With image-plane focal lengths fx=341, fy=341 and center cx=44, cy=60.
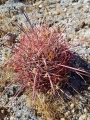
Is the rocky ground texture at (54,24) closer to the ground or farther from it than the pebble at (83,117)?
farther from it

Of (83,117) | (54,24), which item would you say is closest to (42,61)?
(83,117)

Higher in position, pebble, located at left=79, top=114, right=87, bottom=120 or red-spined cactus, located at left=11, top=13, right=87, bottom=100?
red-spined cactus, located at left=11, top=13, right=87, bottom=100

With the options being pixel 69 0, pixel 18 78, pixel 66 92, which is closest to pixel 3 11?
pixel 69 0

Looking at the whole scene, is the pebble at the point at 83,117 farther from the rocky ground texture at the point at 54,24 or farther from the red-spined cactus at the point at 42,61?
the red-spined cactus at the point at 42,61

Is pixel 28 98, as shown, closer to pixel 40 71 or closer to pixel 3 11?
pixel 40 71

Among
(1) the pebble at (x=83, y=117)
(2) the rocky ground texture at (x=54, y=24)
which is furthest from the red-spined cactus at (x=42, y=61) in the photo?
(1) the pebble at (x=83, y=117)

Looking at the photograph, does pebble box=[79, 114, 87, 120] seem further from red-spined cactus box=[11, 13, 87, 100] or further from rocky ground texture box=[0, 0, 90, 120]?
red-spined cactus box=[11, 13, 87, 100]

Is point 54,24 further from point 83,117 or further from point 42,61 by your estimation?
point 83,117

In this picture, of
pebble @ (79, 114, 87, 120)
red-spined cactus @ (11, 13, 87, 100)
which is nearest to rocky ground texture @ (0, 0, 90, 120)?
pebble @ (79, 114, 87, 120)
